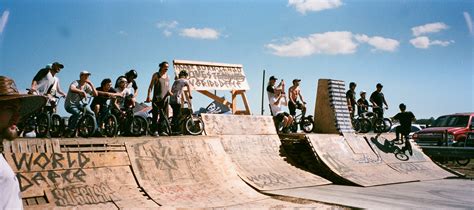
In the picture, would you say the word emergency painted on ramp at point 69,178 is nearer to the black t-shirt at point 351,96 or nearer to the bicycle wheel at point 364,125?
the black t-shirt at point 351,96

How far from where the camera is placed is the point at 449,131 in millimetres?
16672

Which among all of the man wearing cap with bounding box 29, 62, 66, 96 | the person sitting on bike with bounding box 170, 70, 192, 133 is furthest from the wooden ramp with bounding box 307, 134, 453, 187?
the man wearing cap with bounding box 29, 62, 66, 96

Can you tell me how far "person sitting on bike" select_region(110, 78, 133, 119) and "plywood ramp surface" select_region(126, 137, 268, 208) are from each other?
1.43 metres

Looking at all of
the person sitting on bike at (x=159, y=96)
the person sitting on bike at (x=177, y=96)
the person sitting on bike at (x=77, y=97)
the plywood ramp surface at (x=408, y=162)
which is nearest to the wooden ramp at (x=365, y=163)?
the plywood ramp surface at (x=408, y=162)

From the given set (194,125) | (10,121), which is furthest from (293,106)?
(10,121)

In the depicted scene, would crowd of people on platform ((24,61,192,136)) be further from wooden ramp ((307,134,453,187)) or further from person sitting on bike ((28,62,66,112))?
wooden ramp ((307,134,453,187))

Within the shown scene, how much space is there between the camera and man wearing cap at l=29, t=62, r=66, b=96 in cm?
877

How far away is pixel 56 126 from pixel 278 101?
626cm

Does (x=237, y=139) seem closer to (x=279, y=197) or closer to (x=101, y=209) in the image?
(x=279, y=197)

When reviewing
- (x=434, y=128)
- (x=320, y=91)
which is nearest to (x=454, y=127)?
(x=434, y=128)

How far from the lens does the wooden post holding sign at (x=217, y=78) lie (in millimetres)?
13102

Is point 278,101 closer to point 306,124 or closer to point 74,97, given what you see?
point 306,124

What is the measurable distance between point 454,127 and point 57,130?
48.6ft

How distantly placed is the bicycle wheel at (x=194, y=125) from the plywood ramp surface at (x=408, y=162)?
17.3 ft
